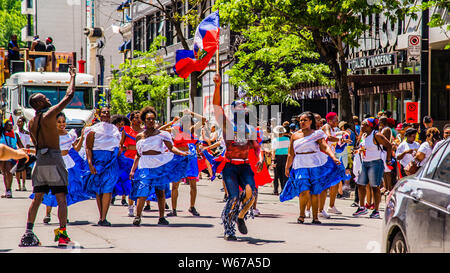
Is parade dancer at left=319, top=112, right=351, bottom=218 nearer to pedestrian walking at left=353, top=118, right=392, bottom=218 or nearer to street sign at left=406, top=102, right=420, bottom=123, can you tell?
pedestrian walking at left=353, top=118, right=392, bottom=218

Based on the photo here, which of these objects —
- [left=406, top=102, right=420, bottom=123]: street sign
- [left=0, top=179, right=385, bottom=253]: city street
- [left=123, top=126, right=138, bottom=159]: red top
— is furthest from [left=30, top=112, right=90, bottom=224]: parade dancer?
[left=406, top=102, right=420, bottom=123]: street sign

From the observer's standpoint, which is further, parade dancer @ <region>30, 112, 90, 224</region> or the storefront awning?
the storefront awning

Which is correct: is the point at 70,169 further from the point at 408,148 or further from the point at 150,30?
the point at 150,30

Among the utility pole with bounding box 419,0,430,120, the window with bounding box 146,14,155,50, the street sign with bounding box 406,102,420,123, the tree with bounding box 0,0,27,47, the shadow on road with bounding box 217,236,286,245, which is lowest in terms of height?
the shadow on road with bounding box 217,236,286,245

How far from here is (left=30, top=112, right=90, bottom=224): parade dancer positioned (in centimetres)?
1225

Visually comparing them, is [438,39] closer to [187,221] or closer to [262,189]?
[262,189]

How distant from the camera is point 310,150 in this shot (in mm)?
12664

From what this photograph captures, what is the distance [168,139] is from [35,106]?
10.4ft

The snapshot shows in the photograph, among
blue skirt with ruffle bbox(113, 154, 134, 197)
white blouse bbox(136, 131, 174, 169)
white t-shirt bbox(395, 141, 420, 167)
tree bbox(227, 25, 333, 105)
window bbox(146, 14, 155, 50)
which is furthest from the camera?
window bbox(146, 14, 155, 50)

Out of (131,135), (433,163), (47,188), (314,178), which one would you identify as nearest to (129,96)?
(131,135)

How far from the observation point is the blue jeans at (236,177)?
34.6ft

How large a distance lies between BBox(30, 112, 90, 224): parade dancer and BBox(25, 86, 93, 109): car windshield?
14195 mm

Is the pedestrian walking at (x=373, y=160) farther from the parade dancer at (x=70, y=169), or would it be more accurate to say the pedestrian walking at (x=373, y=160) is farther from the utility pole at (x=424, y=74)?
the parade dancer at (x=70, y=169)

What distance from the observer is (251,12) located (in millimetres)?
20125
